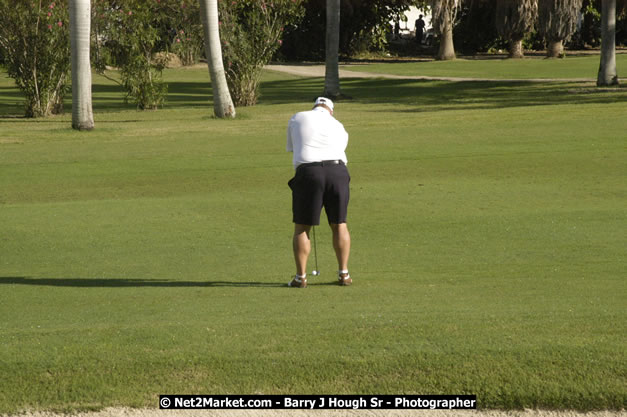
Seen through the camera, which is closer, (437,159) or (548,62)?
(437,159)

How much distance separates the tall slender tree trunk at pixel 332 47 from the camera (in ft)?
115

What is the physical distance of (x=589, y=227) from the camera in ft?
38.2

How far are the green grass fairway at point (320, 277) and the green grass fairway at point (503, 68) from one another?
2558 cm


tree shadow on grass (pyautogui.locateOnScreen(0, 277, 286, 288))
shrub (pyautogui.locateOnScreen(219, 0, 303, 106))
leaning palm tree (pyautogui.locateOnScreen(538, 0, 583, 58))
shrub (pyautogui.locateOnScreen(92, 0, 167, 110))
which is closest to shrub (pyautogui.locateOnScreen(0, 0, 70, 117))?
shrub (pyautogui.locateOnScreen(92, 0, 167, 110))

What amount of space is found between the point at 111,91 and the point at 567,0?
2277 cm

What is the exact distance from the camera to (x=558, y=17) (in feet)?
159

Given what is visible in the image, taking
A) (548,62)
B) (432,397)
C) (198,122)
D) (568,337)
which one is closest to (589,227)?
(568,337)

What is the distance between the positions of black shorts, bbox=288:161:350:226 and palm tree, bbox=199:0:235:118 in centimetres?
2031

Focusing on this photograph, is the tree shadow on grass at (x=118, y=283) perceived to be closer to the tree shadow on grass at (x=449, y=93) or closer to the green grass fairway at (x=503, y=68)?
the tree shadow on grass at (x=449, y=93)

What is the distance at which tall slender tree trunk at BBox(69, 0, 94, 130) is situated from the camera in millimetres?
24625

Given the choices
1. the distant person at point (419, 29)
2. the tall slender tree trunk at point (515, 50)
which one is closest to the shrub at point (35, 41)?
the tall slender tree trunk at point (515, 50)

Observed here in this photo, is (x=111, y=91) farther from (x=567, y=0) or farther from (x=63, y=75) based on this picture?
(x=567, y=0)

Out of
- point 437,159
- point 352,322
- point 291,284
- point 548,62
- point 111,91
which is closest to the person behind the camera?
point 352,322

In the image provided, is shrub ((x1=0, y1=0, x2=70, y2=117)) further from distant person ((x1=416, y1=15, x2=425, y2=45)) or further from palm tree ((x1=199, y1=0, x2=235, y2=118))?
distant person ((x1=416, y1=15, x2=425, y2=45))
